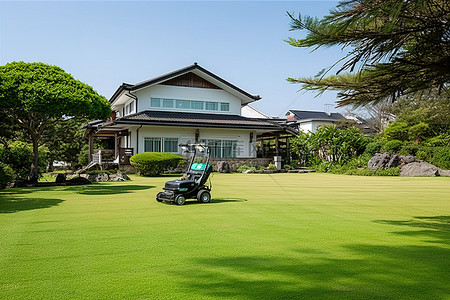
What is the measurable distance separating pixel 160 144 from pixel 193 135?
7.92 ft

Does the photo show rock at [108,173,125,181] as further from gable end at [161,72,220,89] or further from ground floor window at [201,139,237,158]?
gable end at [161,72,220,89]

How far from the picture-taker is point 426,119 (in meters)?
31.6

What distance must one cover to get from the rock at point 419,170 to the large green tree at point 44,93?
1741 centimetres

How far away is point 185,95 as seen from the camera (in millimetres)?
28875

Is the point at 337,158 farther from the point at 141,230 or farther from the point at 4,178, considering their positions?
the point at 141,230

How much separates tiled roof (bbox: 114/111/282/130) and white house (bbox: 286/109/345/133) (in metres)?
16.9

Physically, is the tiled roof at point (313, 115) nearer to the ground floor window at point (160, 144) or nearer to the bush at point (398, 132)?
the bush at point (398, 132)

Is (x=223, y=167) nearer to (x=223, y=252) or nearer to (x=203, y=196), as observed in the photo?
(x=203, y=196)

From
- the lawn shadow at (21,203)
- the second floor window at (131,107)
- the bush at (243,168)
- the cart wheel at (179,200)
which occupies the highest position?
the second floor window at (131,107)

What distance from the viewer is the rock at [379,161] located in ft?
80.7

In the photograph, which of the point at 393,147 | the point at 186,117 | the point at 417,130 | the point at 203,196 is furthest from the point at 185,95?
the point at 203,196

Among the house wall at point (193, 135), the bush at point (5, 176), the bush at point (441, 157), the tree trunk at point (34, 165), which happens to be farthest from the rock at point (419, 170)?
the bush at point (5, 176)

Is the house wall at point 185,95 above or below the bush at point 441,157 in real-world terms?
above

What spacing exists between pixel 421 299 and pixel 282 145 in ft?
94.4
